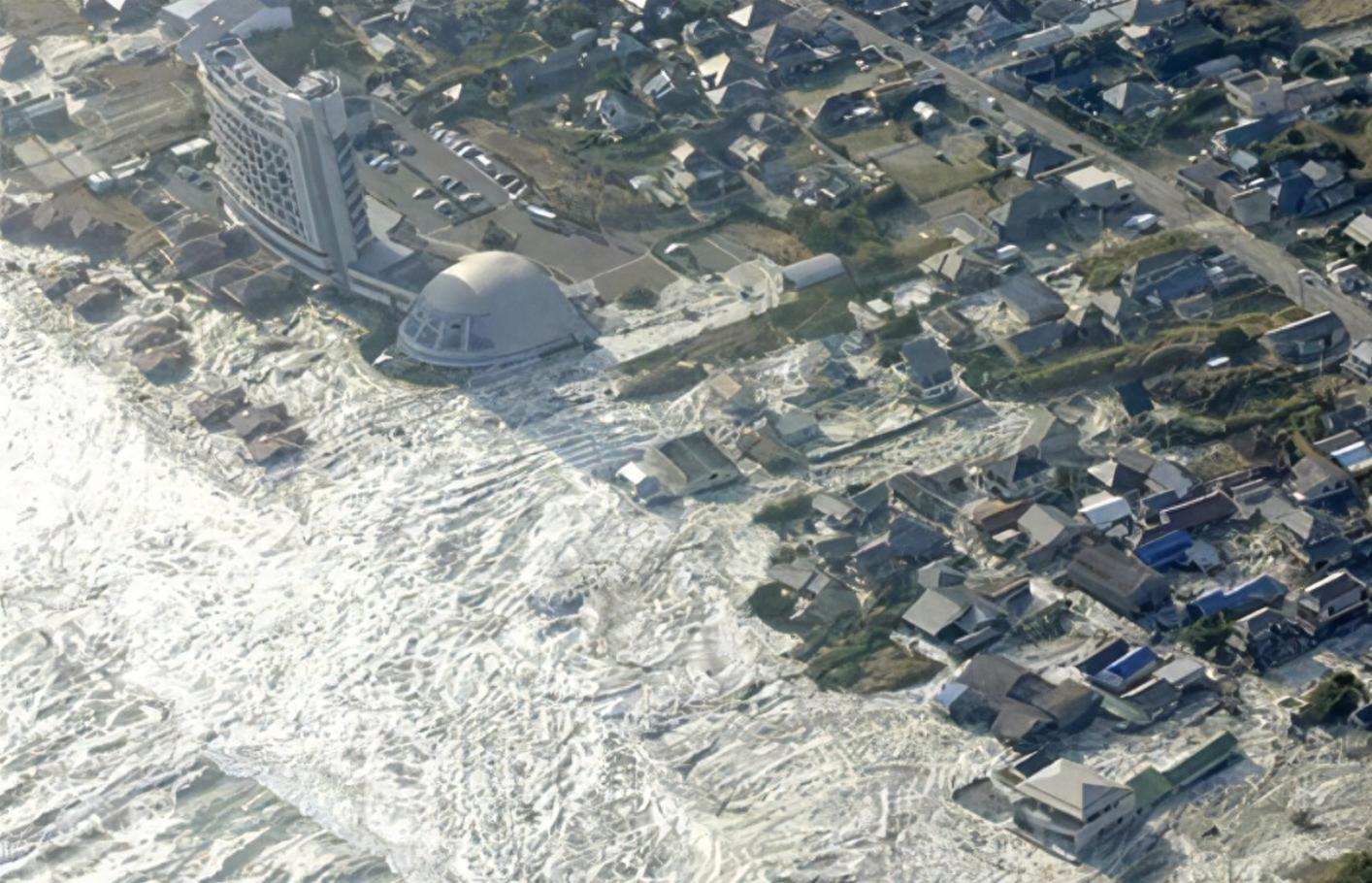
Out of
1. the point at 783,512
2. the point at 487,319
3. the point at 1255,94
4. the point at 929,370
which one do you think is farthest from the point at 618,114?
the point at 783,512

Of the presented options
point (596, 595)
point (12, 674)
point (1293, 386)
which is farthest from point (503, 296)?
point (1293, 386)

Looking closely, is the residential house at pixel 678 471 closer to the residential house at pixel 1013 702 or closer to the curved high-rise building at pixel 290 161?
the residential house at pixel 1013 702

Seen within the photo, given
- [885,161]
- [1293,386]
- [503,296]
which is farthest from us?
[885,161]

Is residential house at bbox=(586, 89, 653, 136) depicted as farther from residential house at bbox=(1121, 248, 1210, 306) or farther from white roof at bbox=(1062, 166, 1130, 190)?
residential house at bbox=(1121, 248, 1210, 306)

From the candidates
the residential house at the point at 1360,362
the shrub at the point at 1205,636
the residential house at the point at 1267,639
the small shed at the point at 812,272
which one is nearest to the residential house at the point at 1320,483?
the residential house at the point at 1360,362

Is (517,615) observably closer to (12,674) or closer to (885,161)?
(12,674)
